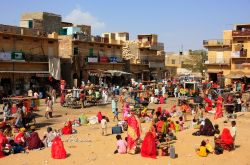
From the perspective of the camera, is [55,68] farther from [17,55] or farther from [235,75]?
[235,75]

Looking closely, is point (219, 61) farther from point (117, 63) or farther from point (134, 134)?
point (134, 134)

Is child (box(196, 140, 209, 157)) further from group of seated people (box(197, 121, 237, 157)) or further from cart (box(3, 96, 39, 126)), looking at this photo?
cart (box(3, 96, 39, 126))

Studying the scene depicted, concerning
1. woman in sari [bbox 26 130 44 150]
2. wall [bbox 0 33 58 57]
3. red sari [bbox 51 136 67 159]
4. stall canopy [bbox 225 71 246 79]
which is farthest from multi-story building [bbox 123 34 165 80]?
red sari [bbox 51 136 67 159]

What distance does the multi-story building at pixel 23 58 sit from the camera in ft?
114

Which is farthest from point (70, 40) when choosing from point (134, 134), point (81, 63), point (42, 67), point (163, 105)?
point (134, 134)

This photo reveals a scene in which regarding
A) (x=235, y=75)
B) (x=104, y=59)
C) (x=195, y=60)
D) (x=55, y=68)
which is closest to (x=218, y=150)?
(x=55, y=68)

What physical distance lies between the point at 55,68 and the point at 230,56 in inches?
951

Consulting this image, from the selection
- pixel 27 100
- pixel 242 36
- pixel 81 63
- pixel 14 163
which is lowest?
pixel 14 163

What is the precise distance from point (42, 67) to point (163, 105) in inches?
518

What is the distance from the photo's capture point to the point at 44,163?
530 inches

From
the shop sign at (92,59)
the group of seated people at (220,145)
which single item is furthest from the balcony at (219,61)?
the group of seated people at (220,145)

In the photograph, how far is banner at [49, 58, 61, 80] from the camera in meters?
39.1

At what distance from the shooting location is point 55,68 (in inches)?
1560

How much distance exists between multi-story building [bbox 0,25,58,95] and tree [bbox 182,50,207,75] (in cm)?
3934
